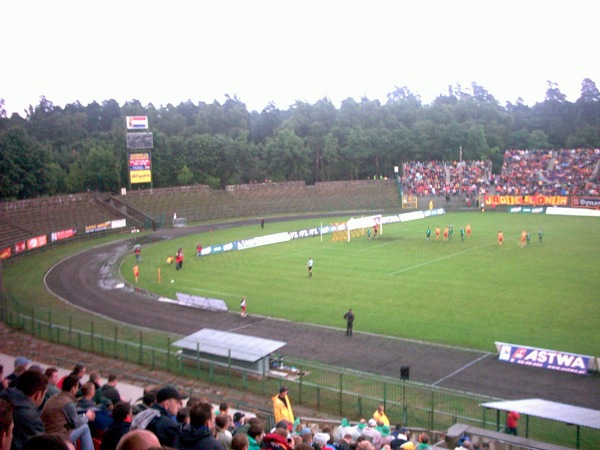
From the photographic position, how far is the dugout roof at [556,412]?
15.4 meters

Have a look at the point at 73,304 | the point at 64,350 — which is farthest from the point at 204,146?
the point at 64,350

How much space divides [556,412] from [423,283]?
24971mm

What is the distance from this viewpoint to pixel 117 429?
7.12 meters

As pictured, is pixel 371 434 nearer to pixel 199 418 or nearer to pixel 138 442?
pixel 199 418

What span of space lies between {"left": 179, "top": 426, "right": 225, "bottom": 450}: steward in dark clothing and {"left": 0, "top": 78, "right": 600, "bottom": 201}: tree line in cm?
7467

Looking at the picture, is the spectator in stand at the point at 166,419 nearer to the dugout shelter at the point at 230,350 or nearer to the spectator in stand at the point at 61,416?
the spectator in stand at the point at 61,416

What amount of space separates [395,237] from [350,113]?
71792mm

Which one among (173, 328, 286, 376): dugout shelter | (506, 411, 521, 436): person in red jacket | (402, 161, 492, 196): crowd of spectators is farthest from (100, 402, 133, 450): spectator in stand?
(402, 161, 492, 196): crowd of spectators

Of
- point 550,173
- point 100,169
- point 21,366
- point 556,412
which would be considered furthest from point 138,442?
point 550,173

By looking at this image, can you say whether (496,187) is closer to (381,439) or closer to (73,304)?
(73,304)

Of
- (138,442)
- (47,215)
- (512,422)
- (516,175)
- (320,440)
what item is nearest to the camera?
(138,442)

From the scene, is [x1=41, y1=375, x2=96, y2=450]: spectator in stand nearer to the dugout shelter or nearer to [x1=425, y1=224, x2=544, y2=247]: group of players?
the dugout shelter

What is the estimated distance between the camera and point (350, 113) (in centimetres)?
13025

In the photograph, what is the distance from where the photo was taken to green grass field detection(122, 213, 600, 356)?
3083 cm
